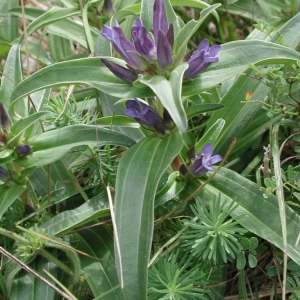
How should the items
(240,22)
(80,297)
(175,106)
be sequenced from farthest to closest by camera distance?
(240,22)
(80,297)
(175,106)

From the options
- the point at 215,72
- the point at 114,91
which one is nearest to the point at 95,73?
the point at 114,91

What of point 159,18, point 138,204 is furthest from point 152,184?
point 159,18

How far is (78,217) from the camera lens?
1.34 m

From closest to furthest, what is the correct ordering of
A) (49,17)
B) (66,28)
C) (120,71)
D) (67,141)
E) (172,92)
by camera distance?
(172,92) < (120,71) < (67,141) < (49,17) < (66,28)

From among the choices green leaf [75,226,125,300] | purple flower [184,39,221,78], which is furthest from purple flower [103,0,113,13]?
green leaf [75,226,125,300]

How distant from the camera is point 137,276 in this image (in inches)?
42.6

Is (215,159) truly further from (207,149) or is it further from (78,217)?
(78,217)

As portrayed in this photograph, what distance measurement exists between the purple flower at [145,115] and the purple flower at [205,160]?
112 mm

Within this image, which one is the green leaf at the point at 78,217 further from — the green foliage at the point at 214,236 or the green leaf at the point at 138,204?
the green foliage at the point at 214,236

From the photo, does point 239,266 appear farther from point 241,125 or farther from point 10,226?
point 10,226

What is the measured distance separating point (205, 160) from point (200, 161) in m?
0.01

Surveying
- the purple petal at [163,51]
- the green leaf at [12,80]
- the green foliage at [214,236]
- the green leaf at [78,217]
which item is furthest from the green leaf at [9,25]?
the green foliage at [214,236]

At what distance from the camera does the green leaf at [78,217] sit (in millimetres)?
1312

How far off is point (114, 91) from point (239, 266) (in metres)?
0.50
